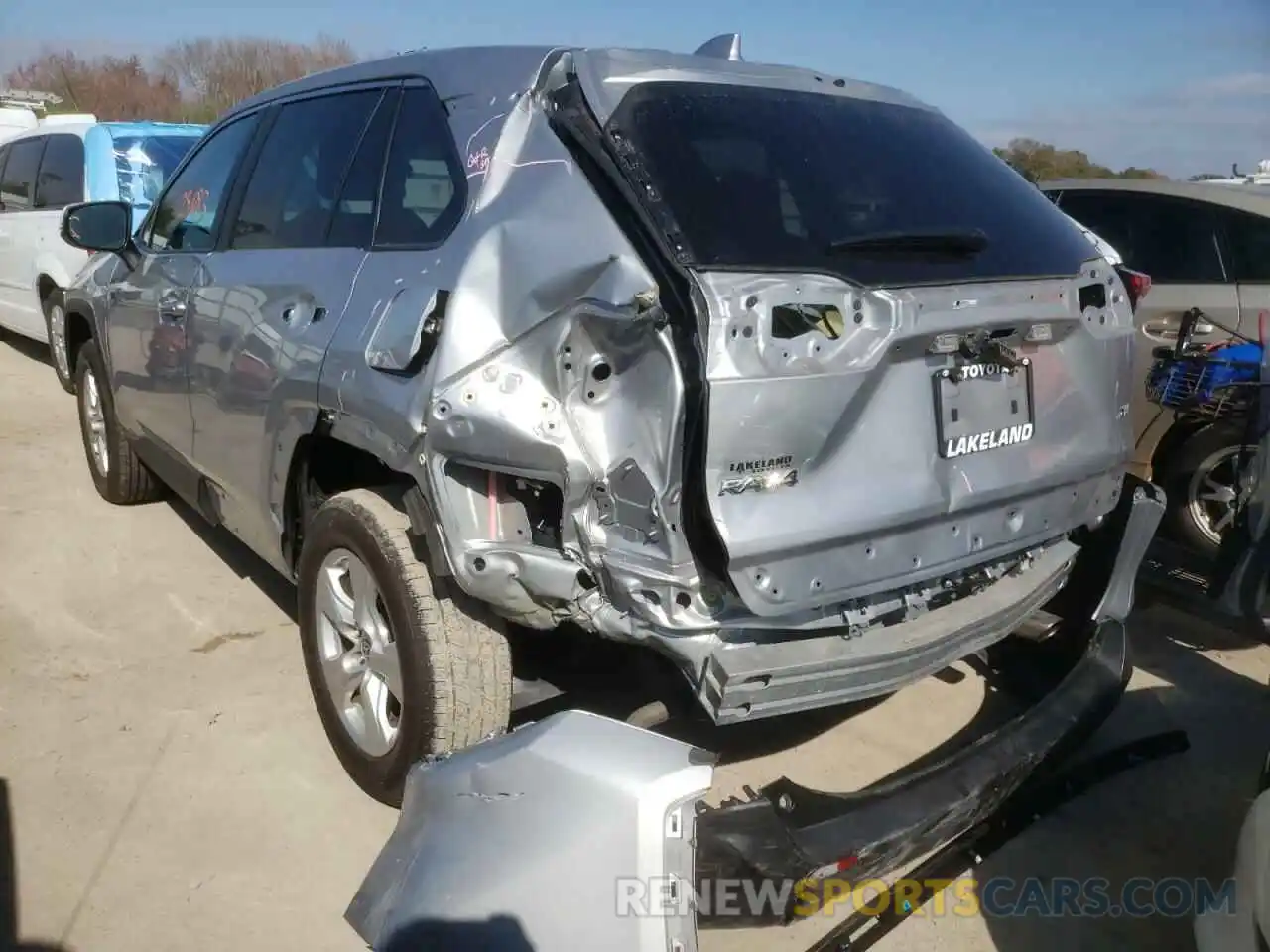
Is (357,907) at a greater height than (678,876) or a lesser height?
Result: lesser

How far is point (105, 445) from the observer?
17.3ft

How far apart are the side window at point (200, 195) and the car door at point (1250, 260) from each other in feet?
14.4

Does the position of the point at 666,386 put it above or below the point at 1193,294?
above

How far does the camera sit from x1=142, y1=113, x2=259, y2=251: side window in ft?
12.6

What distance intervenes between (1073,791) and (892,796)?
92 centimetres

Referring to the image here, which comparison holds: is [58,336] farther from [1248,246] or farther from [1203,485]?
[1248,246]

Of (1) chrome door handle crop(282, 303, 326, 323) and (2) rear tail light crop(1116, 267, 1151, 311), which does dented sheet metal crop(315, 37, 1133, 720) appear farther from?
(2) rear tail light crop(1116, 267, 1151, 311)

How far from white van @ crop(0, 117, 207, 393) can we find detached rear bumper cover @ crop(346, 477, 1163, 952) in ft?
21.8

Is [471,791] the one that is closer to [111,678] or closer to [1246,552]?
[111,678]

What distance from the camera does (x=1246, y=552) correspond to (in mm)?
3520

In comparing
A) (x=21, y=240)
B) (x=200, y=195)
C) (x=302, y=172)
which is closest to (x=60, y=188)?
(x=21, y=240)

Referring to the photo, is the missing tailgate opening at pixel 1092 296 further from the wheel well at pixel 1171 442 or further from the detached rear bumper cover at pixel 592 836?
the wheel well at pixel 1171 442

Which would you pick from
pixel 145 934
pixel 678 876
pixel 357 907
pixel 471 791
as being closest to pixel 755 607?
pixel 678 876

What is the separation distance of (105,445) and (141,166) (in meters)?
3.70
